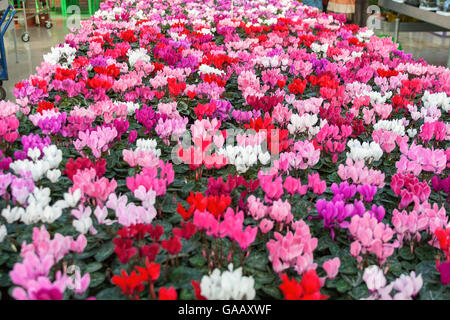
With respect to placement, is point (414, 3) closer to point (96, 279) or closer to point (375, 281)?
point (375, 281)

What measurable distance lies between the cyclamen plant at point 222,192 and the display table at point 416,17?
12.0ft

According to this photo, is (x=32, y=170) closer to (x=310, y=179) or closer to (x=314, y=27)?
(x=310, y=179)

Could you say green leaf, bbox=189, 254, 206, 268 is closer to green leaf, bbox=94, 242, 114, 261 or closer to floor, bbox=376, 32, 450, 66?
green leaf, bbox=94, 242, 114, 261

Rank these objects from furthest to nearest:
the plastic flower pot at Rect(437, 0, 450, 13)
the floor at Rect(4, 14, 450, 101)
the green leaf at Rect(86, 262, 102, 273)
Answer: the floor at Rect(4, 14, 450, 101)
the plastic flower pot at Rect(437, 0, 450, 13)
the green leaf at Rect(86, 262, 102, 273)

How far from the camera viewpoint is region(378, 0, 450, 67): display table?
673cm

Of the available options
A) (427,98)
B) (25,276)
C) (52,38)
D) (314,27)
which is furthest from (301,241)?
(52,38)

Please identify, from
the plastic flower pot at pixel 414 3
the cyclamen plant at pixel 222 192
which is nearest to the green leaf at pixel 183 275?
the cyclamen plant at pixel 222 192

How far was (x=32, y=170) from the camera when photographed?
1.78m

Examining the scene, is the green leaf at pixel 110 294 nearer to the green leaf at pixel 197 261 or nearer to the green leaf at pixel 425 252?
the green leaf at pixel 197 261

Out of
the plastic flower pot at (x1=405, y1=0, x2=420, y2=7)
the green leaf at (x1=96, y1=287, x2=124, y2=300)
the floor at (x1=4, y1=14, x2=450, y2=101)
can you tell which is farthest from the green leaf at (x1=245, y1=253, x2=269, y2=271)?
the plastic flower pot at (x1=405, y1=0, x2=420, y2=7)

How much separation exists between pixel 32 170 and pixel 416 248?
4.70ft

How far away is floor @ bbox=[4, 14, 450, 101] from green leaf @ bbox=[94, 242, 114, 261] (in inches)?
237

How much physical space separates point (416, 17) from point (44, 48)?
7997 millimetres

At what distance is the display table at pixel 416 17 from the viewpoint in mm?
6730
